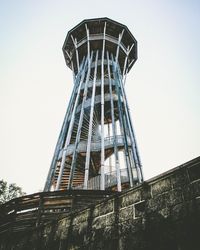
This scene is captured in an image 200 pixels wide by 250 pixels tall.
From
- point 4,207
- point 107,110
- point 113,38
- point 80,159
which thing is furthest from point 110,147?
point 113,38

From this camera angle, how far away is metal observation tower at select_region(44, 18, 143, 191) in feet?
40.7

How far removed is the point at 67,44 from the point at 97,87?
6.05 meters

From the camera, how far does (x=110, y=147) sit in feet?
43.1

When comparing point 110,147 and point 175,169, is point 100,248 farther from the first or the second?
point 110,147

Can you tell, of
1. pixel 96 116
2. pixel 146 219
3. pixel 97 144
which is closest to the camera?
pixel 146 219

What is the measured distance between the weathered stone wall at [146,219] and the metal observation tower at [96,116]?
7.68 m

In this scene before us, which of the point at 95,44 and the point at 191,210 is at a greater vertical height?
the point at 95,44

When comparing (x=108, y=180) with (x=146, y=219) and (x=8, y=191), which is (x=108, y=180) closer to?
(x=146, y=219)

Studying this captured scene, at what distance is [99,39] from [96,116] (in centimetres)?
677

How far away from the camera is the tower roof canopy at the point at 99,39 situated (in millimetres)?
18500

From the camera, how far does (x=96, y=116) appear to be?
15.6 metres

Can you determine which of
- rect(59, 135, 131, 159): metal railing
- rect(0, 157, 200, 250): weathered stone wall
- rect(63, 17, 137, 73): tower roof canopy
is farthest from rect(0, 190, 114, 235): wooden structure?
rect(63, 17, 137, 73): tower roof canopy

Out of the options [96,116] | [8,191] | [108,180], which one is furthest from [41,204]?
[8,191]

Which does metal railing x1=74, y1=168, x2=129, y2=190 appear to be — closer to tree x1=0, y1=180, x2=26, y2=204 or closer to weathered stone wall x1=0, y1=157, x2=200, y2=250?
weathered stone wall x1=0, y1=157, x2=200, y2=250
